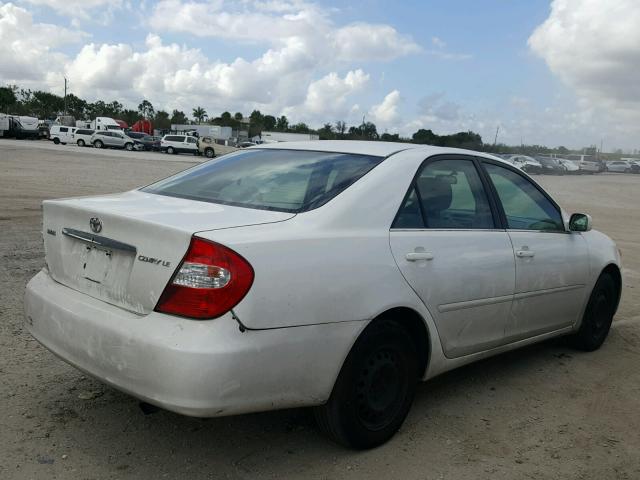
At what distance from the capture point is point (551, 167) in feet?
172

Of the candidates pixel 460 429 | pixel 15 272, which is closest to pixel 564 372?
pixel 460 429

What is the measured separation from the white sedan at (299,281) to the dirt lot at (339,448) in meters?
0.27

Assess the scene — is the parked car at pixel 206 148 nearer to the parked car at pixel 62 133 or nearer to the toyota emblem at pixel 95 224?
the parked car at pixel 62 133

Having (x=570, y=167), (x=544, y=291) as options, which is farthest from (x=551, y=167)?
(x=544, y=291)

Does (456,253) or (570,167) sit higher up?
(456,253)

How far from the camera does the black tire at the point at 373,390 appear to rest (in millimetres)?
2996

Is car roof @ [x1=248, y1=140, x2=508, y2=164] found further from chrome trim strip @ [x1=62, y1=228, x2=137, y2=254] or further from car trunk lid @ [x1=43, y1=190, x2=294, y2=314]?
chrome trim strip @ [x1=62, y1=228, x2=137, y2=254]

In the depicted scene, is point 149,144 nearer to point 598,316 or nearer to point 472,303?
point 598,316

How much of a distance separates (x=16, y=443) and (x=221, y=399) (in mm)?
1230

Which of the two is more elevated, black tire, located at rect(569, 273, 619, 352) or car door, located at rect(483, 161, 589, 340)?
car door, located at rect(483, 161, 589, 340)

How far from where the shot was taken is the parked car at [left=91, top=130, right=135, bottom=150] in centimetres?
4812

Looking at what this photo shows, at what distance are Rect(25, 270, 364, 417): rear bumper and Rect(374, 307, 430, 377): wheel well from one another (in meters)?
0.34

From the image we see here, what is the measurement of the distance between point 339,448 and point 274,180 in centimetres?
147

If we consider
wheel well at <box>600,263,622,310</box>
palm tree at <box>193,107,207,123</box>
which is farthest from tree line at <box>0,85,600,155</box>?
wheel well at <box>600,263,622,310</box>
